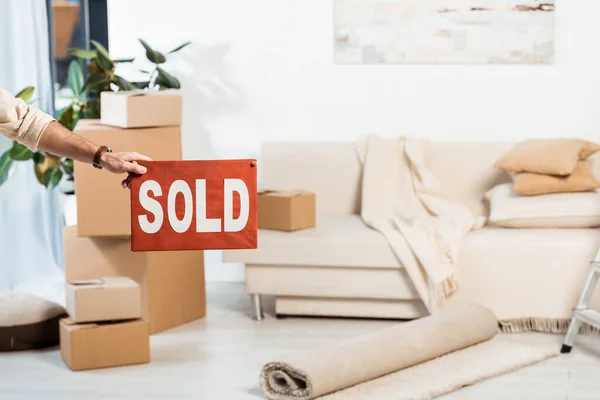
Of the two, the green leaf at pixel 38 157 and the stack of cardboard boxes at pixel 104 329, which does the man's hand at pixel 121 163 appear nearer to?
the stack of cardboard boxes at pixel 104 329

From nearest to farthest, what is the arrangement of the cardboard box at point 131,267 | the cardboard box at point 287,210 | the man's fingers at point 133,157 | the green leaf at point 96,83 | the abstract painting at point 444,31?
the man's fingers at point 133,157 → the cardboard box at point 131,267 → the cardboard box at point 287,210 → the green leaf at point 96,83 → the abstract painting at point 444,31

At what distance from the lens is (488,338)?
3879mm

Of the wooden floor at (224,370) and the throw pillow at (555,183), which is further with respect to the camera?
the throw pillow at (555,183)

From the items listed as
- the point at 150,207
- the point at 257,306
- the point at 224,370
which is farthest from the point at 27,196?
the point at 150,207

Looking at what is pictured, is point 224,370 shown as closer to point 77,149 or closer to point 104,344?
point 104,344

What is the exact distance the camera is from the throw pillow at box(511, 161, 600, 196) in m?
4.24

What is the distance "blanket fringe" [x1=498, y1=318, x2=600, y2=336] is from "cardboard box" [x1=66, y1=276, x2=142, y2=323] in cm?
152

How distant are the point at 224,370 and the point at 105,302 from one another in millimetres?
510

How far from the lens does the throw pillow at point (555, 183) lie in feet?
13.9

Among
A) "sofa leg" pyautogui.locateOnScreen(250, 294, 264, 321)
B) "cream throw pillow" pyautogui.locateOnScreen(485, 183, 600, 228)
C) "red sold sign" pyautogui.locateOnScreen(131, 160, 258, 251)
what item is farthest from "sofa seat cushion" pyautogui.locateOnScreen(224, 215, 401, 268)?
"red sold sign" pyautogui.locateOnScreen(131, 160, 258, 251)

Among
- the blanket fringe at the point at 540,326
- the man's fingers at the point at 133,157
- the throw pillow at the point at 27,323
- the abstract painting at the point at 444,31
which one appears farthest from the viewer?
the abstract painting at the point at 444,31

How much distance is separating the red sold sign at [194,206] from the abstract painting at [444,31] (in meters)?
2.59

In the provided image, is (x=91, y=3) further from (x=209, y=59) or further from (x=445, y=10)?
(x=445, y=10)

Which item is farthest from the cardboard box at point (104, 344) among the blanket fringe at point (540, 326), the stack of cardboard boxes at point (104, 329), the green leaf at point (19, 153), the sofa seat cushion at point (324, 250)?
the blanket fringe at point (540, 326)
